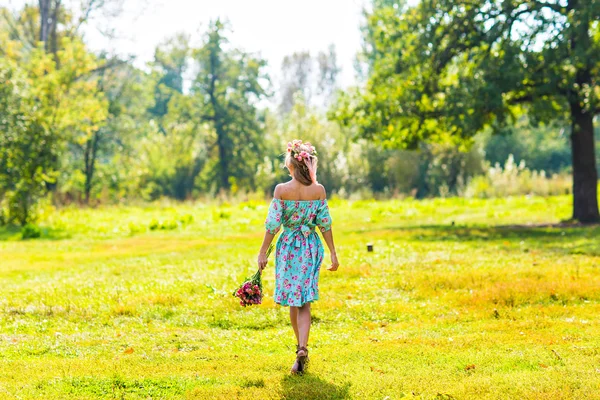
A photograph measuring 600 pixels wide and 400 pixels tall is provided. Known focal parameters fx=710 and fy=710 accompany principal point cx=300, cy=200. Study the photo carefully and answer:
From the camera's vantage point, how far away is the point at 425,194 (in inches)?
1574

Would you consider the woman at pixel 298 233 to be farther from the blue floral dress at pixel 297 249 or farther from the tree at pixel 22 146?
the tree at pixel 22 146

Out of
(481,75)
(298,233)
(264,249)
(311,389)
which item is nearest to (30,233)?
(481,75)

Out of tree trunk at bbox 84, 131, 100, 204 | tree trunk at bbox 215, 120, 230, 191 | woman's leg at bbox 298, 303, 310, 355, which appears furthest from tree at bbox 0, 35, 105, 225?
tree trunk at bbox 215, 120, 230, 191

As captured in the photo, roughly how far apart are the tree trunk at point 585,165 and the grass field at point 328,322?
8.72 ft

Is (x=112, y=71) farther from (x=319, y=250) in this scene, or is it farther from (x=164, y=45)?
(x=319, y=250)

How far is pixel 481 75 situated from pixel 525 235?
446 centimetres

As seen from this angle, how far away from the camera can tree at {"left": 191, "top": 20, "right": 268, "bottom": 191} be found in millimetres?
44500

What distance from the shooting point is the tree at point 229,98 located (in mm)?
44500

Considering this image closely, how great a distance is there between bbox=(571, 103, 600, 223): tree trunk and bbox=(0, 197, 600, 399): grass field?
8.72 ft

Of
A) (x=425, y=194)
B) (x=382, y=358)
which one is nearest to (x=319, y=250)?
(x=382, y=358)

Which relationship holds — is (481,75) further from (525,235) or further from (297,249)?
(297,249)

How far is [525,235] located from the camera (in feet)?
57.8

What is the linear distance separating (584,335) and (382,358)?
2351 mm

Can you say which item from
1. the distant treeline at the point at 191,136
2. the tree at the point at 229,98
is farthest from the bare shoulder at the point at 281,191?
the tree at the point at 229,98
